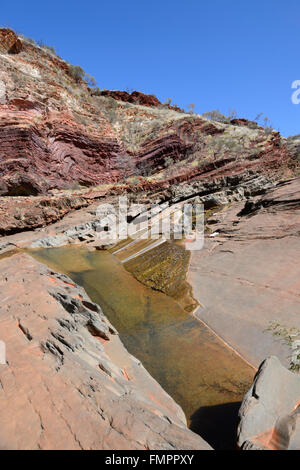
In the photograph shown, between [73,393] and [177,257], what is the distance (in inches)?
294

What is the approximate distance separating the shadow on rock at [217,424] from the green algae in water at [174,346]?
0.30 feet

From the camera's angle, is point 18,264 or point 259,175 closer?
point 18,264

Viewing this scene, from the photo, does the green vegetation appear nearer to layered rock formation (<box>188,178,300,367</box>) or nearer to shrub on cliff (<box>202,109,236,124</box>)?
layered rock formation (<box>188,178,300,367</box>)

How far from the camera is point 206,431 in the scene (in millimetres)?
3168

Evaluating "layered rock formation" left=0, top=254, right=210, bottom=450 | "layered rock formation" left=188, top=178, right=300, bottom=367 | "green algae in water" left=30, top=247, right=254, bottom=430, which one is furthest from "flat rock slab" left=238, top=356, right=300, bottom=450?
"layered rock formation" left=188, top=178, right=300, bottom=367

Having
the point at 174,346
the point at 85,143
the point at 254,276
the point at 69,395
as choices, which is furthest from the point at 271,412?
the point at 85,143

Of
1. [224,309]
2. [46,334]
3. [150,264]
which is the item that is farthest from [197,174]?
[46,334]

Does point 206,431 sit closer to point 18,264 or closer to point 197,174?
point 18,264

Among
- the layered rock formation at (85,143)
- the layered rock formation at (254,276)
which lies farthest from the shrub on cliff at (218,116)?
the layered rock formation at (254,276)

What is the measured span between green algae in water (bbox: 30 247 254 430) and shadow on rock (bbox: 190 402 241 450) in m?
0.09

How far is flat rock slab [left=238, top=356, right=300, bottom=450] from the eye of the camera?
2178 millimetres

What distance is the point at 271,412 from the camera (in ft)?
8.23

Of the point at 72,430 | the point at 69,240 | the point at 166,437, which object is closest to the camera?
the point at 72,430

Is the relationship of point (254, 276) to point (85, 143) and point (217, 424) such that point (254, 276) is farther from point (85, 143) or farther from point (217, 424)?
point (85, 143)
